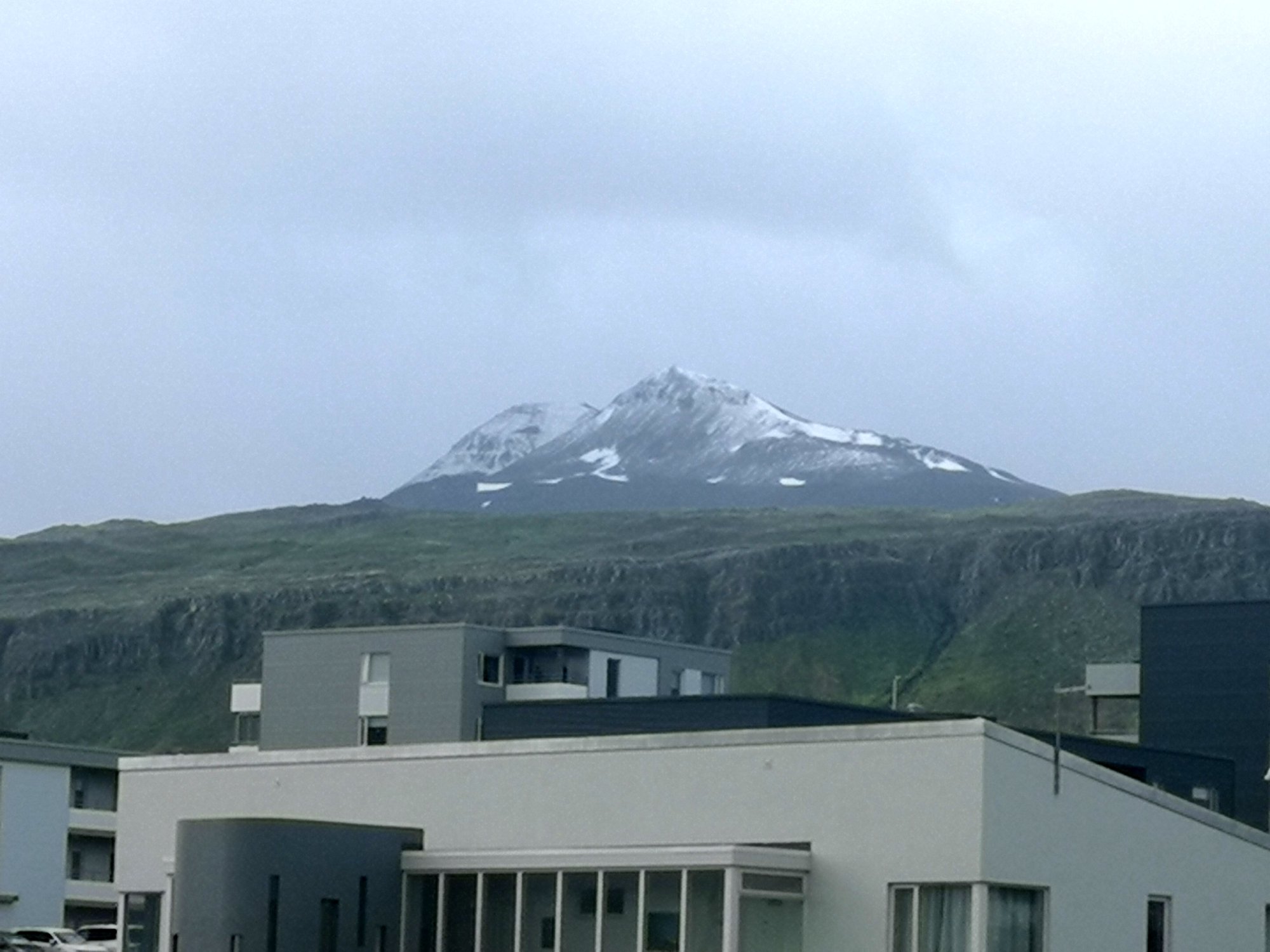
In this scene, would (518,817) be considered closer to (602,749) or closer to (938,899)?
(602,749)

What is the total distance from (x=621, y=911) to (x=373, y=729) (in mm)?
63829

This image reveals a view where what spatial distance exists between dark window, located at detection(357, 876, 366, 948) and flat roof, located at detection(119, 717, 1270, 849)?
8.94 feet

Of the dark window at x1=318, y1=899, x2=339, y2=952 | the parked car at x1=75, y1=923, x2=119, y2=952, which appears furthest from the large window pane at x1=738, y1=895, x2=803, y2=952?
the parked car at x1=75, y1=923, x2=119, y2=952

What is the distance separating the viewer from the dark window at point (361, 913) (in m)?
34.8

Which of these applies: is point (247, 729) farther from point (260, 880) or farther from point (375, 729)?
point (260, 880)

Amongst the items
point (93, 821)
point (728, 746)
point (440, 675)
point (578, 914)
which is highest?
point (728, 746)

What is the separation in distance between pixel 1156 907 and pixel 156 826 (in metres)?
15.1

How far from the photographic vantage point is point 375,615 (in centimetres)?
18788

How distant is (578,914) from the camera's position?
1341 inches

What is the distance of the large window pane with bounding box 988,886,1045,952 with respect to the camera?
31875mm

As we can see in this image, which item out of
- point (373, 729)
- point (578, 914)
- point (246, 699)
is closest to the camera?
point (578, 914)

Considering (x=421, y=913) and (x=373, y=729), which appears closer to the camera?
(x=421, y=913)

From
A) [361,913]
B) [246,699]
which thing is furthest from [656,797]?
[246,699]

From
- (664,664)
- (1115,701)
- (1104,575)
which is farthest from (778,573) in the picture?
(664,664)
